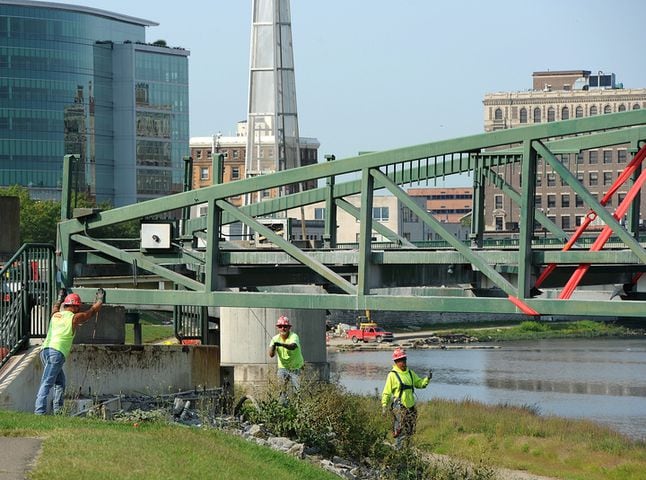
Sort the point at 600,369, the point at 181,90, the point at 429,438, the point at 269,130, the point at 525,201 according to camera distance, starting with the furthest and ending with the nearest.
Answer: the point at 181,90, the point at 269,130, the point at 600,369, the point at 429,438, the point at 525,201

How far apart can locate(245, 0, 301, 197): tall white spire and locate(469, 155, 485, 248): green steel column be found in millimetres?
64359

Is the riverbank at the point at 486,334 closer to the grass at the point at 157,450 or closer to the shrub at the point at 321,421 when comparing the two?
the shrub at the point at 321,421

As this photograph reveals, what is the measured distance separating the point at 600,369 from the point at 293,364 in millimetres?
55713

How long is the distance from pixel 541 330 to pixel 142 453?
99.5 m

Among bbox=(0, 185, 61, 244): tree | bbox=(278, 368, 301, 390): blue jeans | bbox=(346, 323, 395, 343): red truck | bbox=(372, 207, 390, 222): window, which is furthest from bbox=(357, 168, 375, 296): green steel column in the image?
bbox=(372, 207, 390, 222): window

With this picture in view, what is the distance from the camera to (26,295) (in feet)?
67.5

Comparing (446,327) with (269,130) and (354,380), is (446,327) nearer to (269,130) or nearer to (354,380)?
(269,130)

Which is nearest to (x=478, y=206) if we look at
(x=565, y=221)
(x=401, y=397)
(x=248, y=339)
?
(x=248, y=339)

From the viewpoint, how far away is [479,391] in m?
59.4

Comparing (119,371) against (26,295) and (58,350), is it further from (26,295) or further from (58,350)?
(58,350)

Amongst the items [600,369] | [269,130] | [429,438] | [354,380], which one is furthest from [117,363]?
[269,130]

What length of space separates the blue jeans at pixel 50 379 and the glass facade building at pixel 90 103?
141661mm

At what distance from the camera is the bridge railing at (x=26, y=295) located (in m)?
19.9

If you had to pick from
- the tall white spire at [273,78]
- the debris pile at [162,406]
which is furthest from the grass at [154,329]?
the debris pile at [162,406]
